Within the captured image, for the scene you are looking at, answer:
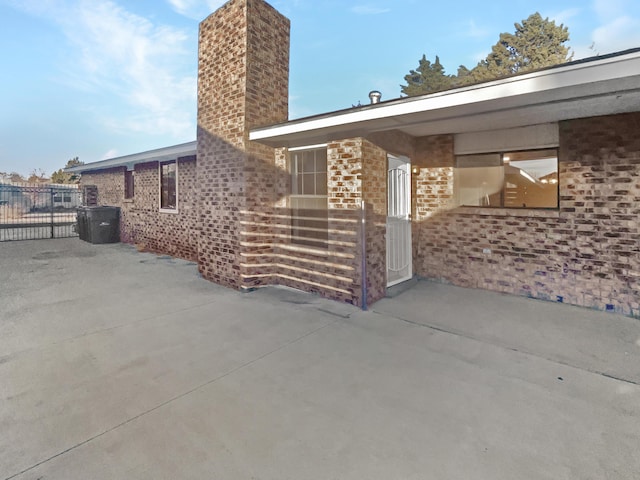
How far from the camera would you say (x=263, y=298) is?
18.3 ft

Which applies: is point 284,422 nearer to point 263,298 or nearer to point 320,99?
point 263,298

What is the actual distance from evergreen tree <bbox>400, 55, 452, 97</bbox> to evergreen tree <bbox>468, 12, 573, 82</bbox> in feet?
7.88

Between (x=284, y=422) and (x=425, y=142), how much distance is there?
5.88m

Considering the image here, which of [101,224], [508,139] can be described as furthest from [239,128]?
[101,224]

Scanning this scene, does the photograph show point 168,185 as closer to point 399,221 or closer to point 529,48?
point 399,221

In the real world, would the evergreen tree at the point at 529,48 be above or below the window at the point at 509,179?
above

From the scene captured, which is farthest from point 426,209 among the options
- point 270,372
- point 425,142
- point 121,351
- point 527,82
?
point 121,351

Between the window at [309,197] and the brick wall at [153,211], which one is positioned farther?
the brick wall at [153,211]

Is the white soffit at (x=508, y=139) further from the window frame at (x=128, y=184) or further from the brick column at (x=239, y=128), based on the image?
the window frame at (x=128, y=184)

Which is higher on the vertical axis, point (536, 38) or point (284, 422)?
point (536, 38)

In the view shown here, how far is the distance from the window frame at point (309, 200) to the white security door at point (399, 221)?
123cm

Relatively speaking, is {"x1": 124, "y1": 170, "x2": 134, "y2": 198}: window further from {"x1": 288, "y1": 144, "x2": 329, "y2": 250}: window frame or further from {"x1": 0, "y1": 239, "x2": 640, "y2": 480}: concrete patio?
{"x1": 288, "y1": 144, "x2": 329, "y2": 250}: window frame

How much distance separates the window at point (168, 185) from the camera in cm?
992

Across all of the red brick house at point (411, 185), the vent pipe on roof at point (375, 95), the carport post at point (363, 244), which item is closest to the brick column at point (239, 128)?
the red brick house at point (411, 185)
